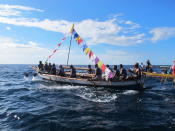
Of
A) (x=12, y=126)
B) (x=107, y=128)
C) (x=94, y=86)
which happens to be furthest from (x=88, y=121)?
(x=94, y=86)

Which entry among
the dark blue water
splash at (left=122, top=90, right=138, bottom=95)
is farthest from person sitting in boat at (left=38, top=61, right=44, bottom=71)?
splash at (left=122, top=90, right=138, bottom=95)

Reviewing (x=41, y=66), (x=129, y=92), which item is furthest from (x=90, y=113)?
(x=41, y=66)

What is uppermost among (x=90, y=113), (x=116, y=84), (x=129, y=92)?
(x=116, y=84)

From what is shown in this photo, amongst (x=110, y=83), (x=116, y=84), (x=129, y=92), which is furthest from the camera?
A: (x=110, y=83)

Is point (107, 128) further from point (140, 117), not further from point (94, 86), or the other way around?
point (94, 86)

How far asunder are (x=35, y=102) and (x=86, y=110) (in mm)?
4704

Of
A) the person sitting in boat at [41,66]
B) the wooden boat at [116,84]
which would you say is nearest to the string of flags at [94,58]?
the wooden boat at [116,84]

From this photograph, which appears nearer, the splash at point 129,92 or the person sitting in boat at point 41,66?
the splash at point 129,92

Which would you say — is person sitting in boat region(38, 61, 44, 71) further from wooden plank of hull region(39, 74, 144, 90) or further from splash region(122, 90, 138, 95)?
splash region(122, 90, 138, 95)

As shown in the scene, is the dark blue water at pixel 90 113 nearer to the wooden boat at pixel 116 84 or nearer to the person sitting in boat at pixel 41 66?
the wooden boat at pixel 116 84

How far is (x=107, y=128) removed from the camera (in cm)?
1043

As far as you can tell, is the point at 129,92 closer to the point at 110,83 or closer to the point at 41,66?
the point at 110,83

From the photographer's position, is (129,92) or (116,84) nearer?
(129,92)

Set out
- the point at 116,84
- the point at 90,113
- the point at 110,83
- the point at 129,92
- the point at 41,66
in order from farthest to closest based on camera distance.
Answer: the point at 41,66 → the point at 110,83 → the point at 116,84 → the point at 129,92 → the point at 90,113
